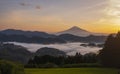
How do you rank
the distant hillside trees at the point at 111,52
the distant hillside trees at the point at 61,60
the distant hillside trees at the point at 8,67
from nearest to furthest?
the distant hillside trees at the point at 8,67, the distant hillside trees at the point at 111,52, the distant hillside trees at the point at 61,60

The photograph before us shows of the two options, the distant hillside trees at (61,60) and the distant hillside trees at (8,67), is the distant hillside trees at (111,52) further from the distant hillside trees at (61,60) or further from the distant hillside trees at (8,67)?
the distant hillside trees at (8,67)

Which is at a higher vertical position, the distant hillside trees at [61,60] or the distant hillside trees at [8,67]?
the distant hillside trees at [61,60]

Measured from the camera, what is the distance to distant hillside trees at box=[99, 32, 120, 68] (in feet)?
210

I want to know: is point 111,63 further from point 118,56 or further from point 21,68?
point 21,68

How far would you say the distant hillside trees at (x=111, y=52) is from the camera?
64.0m

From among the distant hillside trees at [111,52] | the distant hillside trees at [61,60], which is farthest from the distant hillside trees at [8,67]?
the distant hillside trees at [61,60]

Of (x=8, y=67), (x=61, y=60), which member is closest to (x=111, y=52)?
(x=61, y=60)

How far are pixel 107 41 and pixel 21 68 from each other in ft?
145

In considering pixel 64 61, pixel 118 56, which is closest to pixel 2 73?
pixel 118 56

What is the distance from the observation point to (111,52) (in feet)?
212

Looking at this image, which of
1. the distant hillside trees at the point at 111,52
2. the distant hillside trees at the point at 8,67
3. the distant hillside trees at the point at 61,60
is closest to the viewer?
the distant hillside trees at the point at 8,67

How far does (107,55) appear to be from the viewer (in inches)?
2571

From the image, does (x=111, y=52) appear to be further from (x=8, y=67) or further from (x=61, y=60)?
(x=8, y=67)

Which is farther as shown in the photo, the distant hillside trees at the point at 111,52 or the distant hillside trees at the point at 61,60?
the distant hillside trees at the point at 61,60
